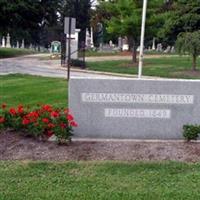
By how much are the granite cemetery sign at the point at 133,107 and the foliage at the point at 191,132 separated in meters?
0.48

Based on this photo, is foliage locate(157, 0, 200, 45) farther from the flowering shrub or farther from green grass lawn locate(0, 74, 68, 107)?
the flowering shrub

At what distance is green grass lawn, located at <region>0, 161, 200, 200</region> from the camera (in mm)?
5422

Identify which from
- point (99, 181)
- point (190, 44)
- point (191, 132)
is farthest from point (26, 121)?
point (190, 44)

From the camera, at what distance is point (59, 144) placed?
771cm

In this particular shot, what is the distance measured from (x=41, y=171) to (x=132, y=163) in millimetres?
1179

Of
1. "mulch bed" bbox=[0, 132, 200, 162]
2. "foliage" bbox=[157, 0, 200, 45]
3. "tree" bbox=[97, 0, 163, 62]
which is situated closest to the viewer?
"mulch bed" bbox=[0, 132, 200, 162]

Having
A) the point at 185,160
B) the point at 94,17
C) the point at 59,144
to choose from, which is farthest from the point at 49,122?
the point at 94,17

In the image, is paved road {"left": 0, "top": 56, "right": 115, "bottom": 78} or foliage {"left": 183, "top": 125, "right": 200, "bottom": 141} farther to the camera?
paved road {"left": 0, "top": 56, "right": 115, "bottom": 78}

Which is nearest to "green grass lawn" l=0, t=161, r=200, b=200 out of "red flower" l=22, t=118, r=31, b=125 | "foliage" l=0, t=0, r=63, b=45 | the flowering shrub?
the flowering shrub

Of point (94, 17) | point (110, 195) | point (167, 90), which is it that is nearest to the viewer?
point (110, 195)

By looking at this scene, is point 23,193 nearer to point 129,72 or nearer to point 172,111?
point 172,111

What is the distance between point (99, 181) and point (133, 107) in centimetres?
265

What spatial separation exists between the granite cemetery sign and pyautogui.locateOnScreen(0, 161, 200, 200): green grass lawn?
5.97ft

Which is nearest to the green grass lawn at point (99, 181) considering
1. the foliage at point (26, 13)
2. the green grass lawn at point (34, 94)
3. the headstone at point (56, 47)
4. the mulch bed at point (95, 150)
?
the mulch bed at point (95, 150)
